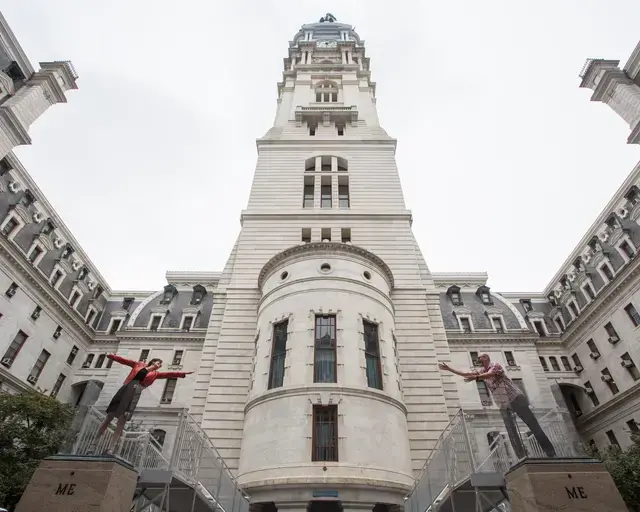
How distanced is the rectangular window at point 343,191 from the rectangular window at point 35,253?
96.2ft

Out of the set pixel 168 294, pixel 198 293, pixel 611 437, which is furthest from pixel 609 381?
pixel 168 294

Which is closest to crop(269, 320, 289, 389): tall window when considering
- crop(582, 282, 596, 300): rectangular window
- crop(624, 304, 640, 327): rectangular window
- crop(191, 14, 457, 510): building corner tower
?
crop(191, 14, 457, 510): building corner tower

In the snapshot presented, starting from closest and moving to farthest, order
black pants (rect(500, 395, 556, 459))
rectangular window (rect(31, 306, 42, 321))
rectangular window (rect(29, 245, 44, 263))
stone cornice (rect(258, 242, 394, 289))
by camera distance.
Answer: black pants (rect(500, 395, 556, 459)) → stone cornice (rect(258, 242, 394, 289)) → rectangular window (rect(31, 306, 42, 321)) → rectangular window (rect(29, 245, 44, 263))

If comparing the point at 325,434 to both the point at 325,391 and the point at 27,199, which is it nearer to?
the point at 325,391

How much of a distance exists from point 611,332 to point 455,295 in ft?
49.8

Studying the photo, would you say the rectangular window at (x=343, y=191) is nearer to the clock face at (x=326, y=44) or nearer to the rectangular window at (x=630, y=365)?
the rectangular window at (x=630, y=365)

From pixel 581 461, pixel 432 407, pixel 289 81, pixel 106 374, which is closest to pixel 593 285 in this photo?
pixel 432 407

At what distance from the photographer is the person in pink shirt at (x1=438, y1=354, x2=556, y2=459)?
8.89 m

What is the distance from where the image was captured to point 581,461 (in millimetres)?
8133

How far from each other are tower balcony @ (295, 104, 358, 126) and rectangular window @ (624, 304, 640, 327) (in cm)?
3079

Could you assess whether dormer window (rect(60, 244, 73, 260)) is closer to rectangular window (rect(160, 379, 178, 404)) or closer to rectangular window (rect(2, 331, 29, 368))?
rectangular window (rect(2, 331, 29, 368))

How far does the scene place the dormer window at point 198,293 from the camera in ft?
151

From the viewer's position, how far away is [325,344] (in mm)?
17750

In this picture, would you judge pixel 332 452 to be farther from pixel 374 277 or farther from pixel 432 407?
pixel 374 277
